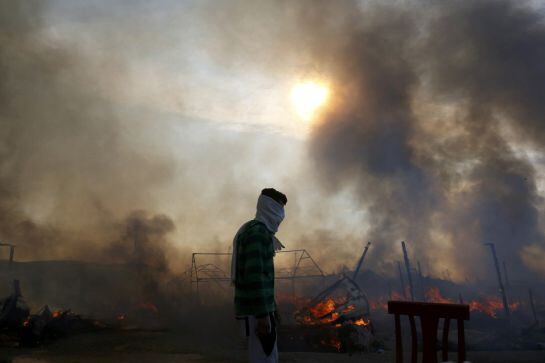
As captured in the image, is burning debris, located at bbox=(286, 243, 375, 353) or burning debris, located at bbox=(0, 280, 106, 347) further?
burning debris, located at bbox=(0, 280, 106, 347)

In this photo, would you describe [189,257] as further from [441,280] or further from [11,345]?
[441,280]

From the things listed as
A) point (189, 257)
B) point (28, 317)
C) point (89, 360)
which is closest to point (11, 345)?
point (28, 317)

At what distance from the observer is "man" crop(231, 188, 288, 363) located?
10.3 ft

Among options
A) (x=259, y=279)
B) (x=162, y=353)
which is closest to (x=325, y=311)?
(x=162, y=353)

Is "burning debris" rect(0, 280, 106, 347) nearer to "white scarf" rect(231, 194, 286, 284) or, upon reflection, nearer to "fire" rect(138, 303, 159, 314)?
"fire" rect(138, 303, 159, 314)

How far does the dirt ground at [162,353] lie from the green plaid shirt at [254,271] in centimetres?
686

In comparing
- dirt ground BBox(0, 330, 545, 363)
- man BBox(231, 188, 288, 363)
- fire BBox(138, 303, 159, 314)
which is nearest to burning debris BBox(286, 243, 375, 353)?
dirt ground BBox(0, 330, 545, 363)

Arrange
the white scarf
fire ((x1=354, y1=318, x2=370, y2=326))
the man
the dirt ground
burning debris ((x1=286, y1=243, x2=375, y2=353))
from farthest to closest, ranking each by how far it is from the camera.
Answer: fire ((x1=354, y1=318, x2=370, y2=326)) < burning debris ((x1=286, y1=243, x2=375, y2=353)) < the dirt ground < the white scarf < the man

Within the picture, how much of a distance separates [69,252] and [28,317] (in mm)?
12907

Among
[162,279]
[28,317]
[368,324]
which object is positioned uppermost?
[162,279]

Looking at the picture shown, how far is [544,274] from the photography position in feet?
118

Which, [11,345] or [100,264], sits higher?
[100,264]

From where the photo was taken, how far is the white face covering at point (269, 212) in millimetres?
3547

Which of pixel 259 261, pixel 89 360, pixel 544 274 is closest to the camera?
pixel 259 261
